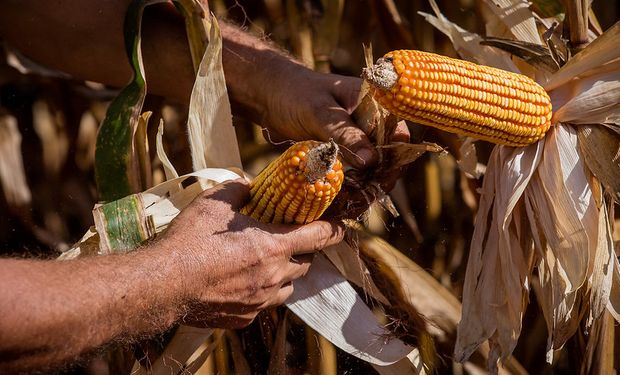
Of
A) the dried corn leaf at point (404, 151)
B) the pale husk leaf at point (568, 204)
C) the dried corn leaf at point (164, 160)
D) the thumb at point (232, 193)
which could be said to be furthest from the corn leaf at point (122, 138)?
the pale husk leaf at point (568, 204)

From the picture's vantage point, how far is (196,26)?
177 centimetres

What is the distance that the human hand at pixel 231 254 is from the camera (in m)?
1.41

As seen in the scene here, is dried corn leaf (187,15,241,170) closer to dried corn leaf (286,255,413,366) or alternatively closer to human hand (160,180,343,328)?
human hand (160,180,343,328)

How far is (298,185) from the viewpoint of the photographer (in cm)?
139

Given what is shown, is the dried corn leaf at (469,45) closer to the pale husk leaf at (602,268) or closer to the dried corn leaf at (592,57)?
the dried corn leaf at (592,57)

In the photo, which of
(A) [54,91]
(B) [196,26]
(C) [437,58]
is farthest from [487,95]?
(A) [54,91]

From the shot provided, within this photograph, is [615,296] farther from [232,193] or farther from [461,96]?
[232,193]

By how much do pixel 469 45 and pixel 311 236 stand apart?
638mm

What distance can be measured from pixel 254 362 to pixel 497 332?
633 millimetres

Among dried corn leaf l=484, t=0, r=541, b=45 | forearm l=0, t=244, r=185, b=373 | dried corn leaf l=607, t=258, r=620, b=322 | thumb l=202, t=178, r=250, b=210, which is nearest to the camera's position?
forearm l=0, t=244, r=185, b=373

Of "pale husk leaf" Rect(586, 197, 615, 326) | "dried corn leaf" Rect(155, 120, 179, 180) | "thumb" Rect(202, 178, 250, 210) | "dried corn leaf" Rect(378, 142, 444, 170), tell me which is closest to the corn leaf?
"dried corn leaf" Rect(155, 120, 179, 180)

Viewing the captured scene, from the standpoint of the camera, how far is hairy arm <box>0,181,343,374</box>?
118 centimetres

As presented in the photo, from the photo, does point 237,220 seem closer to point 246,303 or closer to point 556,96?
point 246,303

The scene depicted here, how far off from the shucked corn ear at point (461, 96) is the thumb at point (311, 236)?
288mm
